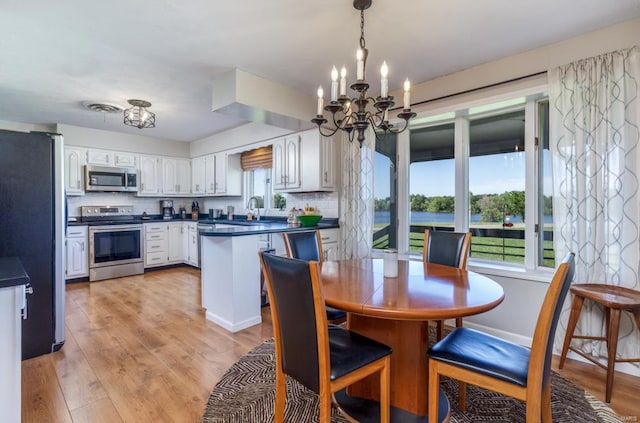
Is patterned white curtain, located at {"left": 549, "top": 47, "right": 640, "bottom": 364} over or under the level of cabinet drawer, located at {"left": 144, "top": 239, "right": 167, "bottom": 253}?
over

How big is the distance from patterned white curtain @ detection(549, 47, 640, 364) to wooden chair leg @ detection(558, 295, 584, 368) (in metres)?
0.21

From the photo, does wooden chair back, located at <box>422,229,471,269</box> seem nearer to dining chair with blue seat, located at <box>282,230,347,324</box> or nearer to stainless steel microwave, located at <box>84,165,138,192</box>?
dining chair with blue seat, located at <box>282,230,347,324</box>

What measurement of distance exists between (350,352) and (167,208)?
5.61 metres

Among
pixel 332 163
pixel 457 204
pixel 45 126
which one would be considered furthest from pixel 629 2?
pixel 45 126

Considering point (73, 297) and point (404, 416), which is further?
point (73, 297)

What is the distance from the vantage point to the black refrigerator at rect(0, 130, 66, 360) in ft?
7.57

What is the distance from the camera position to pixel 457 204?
320 centimetres

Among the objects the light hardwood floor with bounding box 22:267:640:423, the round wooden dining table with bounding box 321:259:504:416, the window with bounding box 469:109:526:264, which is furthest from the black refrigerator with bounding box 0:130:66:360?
the window with bounding box 469:109:526:264

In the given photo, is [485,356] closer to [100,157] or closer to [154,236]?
[154,236]

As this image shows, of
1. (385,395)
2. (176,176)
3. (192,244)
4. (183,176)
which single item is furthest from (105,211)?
(385,395)

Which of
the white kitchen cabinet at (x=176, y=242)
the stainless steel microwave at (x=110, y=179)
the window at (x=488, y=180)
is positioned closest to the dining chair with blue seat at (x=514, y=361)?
the window at (x=488, y=180)

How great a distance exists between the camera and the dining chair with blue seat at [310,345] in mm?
1282

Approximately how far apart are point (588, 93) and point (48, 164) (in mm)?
4131

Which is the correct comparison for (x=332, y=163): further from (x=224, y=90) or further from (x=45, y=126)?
(x=45, y=126)
